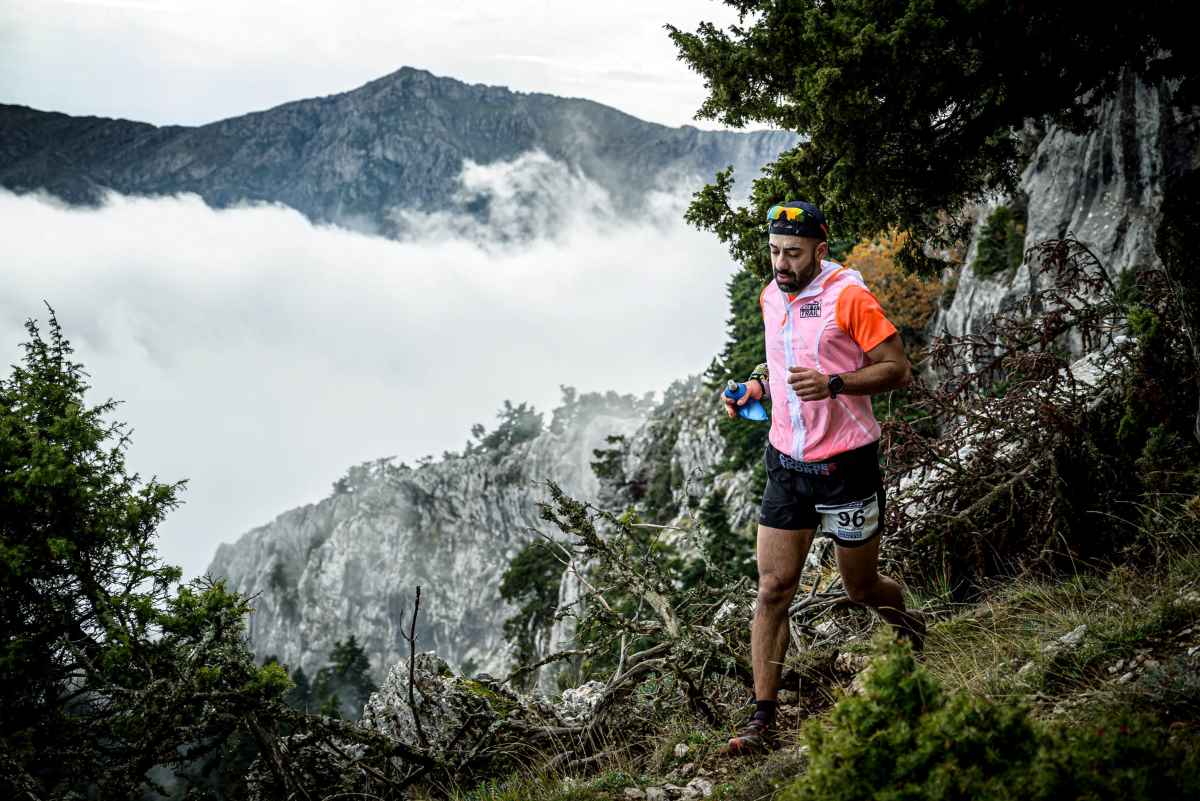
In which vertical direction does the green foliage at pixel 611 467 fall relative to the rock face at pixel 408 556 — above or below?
above

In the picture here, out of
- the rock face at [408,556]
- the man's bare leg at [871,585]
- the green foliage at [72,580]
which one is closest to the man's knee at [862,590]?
the man's bare leg at [871,585]

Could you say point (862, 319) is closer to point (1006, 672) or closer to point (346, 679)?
point (1006, 672)

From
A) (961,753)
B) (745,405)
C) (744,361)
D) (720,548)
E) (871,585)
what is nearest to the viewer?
(961,753)

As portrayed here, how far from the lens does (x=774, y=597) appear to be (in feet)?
11.7

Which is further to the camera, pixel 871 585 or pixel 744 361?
pixel 744 361

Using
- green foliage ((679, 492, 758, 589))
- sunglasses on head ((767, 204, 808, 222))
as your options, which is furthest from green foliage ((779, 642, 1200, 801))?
green foliage ((679, 492, 758, 589))

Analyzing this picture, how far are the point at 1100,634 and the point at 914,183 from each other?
3.99 m

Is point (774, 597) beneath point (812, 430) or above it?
beneath

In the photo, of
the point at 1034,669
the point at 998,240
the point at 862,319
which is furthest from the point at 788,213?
the point at 998,240

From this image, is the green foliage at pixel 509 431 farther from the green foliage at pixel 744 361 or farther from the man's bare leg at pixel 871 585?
the man's bare leg at pixel 871 585

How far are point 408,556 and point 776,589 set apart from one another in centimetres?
13121

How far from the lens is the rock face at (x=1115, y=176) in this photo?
13859mm

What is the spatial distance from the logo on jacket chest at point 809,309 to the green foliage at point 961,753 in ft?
5.94

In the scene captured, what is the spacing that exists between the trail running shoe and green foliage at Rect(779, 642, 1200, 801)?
145 centimetres
